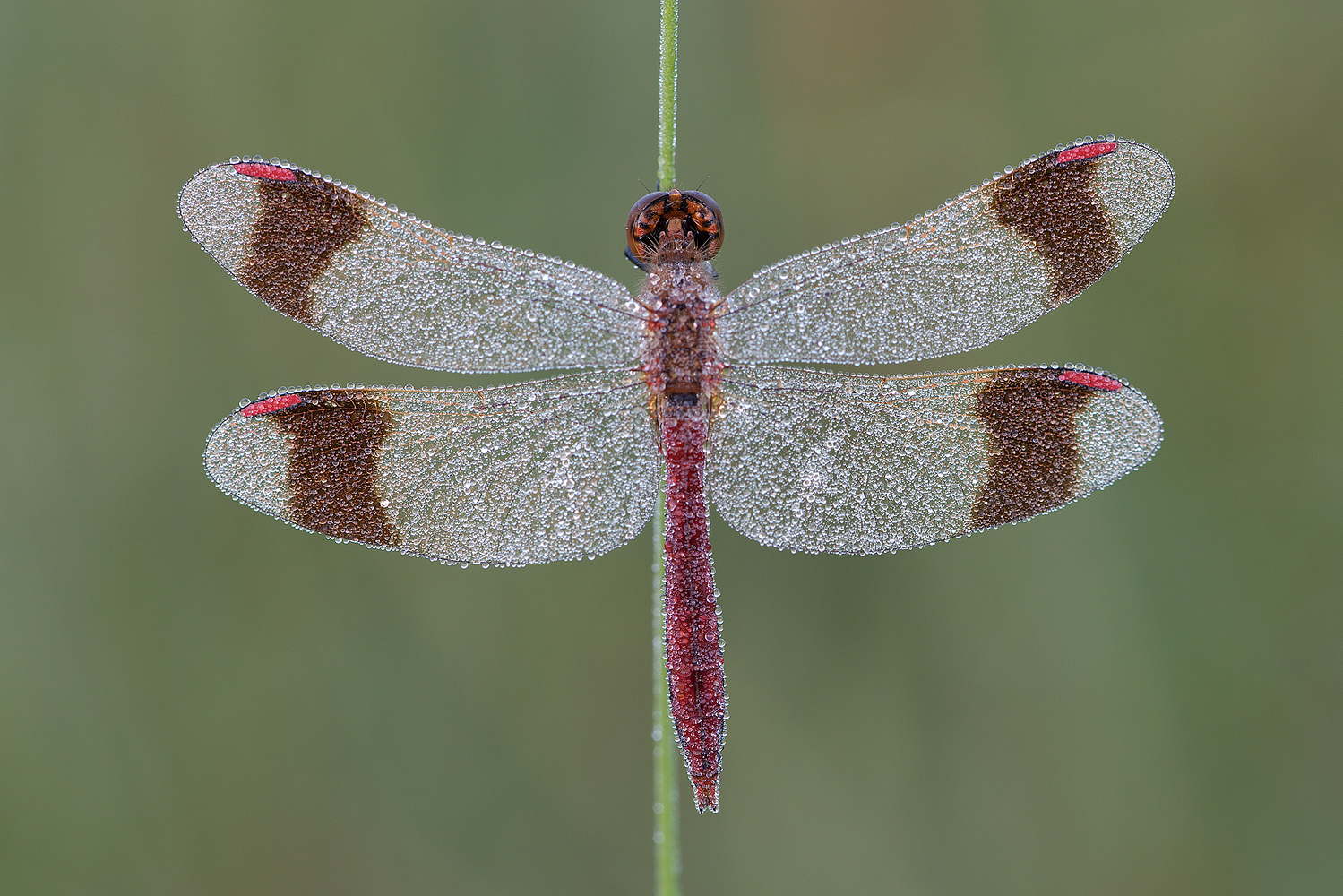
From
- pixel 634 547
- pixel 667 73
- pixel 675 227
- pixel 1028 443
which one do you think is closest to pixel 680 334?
pixel 675 227

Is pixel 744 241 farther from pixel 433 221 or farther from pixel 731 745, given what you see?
pixel 731 745

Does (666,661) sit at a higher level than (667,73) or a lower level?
lower

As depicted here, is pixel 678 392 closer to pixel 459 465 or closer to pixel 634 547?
pixel 459 465

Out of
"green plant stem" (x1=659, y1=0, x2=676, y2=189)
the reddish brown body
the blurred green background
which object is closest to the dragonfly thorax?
the reddish brown body

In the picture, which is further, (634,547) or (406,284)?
(634,547)

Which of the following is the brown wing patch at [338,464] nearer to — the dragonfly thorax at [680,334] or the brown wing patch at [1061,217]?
the dragonfly thorax at [680,334]

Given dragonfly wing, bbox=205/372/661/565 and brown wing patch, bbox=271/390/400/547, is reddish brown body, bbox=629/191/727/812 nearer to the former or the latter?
dragonfly wing, bbox=205/372/661/565

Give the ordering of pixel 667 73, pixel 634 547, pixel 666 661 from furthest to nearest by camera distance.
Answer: pixel 634 547 < pixel 666 661 < pixel 667 73

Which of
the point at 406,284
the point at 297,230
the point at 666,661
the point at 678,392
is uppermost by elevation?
the point at 297,230
